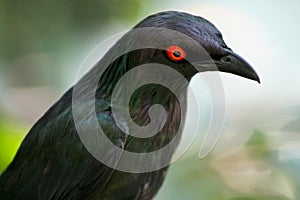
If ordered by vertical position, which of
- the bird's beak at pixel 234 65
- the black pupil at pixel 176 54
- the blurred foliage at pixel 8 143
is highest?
the black pupil at pixel 176 54

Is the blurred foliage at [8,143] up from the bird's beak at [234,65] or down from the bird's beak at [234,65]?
down

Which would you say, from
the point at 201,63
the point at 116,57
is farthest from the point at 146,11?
the point at 201,63

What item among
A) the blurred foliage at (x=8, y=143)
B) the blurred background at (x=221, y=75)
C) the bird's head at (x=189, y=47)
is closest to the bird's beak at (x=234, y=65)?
the bird's head at (x=189, y=47)

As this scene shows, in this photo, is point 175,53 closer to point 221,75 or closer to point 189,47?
point 189,47

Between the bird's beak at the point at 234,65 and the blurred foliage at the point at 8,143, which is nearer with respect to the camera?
the bird's beak at the point at 234,65

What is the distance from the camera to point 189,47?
1.57 meters

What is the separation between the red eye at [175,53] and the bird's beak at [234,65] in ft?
0.20

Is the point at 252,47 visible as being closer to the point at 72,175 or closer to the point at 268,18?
the point at 268,18

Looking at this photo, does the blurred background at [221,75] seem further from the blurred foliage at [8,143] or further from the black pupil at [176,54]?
the black pupil at [176,54]

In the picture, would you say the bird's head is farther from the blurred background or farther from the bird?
the blurred background

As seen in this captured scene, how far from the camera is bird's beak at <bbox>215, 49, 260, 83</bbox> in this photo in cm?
158

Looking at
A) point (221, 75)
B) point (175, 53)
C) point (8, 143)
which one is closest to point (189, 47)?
point (175, 53)

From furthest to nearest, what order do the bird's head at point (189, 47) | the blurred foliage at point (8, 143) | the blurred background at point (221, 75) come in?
the blurred foliage at point (8, 143)
the blurred background at point (221, 75)
the bird's head at point (189, 47)

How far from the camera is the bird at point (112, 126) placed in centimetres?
162
